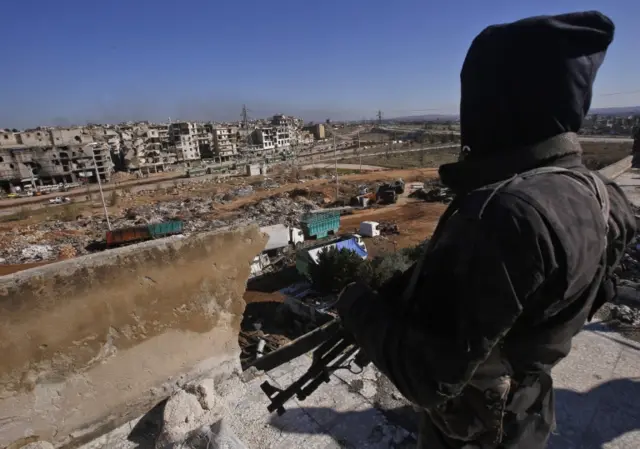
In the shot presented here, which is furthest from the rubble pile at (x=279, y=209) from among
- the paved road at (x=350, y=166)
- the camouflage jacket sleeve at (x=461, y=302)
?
the camouflage jacket sleeve at (x=461, y=302)

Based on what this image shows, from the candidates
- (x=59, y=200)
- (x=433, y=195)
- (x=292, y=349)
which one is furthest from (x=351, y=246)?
(x=59, y=200)

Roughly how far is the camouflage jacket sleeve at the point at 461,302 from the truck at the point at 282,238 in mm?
Result: 15574

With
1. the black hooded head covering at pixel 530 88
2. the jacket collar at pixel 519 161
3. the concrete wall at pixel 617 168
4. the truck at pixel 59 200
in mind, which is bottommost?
the truck at pixel 59 200

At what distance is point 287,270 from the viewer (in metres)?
15.5

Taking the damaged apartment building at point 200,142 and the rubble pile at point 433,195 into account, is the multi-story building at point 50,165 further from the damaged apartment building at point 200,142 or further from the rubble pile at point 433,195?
the rubble pile at point 433,195

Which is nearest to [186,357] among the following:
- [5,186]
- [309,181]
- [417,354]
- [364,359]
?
[364,359]

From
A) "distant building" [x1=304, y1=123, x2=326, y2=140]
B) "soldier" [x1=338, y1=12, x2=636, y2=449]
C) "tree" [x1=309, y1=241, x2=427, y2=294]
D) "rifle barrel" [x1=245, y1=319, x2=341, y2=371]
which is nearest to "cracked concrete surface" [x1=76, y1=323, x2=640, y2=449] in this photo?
"rifle barrel" [x1=245, y1=319, x2=341, y2=371]

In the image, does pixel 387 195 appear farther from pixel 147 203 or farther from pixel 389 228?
pixel 147 203

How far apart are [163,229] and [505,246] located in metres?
22.4

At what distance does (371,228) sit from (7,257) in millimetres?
19223

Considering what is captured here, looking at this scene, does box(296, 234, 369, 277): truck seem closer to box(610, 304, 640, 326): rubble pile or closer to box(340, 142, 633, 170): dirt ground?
box(610, 304, 640, 326): rubble pile

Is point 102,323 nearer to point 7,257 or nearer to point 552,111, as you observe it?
point 552,111

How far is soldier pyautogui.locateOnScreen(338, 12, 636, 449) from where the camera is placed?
0.83m

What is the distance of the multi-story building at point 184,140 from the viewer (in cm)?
6906
